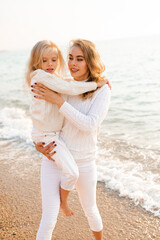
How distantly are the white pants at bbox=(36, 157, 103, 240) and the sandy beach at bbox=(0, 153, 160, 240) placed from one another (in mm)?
682

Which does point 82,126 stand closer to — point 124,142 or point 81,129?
point 81,129

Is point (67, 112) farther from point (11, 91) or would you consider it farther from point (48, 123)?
point (11, 91)

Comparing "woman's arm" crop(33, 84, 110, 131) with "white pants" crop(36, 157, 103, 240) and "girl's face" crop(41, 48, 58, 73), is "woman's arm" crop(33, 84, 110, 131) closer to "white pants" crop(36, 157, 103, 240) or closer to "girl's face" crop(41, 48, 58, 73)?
"girl's face" crop(41, 48, 58, 73)

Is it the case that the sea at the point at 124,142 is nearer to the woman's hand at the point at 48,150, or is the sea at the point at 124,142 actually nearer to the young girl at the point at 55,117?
the young girl at the point at 55,117

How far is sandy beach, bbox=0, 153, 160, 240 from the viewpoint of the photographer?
2.96 meters

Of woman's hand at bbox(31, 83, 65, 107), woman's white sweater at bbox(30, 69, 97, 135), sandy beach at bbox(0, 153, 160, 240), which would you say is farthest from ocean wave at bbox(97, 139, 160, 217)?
woman's hand at bbox(31, 83, 65, 107)

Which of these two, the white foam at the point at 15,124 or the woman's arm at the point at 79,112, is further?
the white foam at the point at 15,124

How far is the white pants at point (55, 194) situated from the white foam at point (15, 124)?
348cm

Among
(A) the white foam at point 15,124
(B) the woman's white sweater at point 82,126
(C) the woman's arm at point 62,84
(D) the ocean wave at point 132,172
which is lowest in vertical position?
(A) the white foam at point 15,124

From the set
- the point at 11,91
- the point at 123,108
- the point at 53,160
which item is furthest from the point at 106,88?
the point at 11,91

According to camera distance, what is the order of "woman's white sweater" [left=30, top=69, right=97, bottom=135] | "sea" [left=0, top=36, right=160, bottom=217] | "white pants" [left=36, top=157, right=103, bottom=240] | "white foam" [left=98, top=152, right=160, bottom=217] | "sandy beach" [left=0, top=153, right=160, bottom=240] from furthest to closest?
1. "sea" [left=0, top=36, right=160, bottom=217]
2. "white foam" [left=98, top=152, right=160, bottom=217]
3. "sandy beach" [left=0, top=153, right=160, bottom=240]
4. "woman's white sweater" [left=30, top=69, right=97, bottom=135]
5. "white pants" [left=36, top=157, right=103, bottom=240]

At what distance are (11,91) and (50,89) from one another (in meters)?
11.8

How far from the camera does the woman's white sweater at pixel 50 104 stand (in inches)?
88.8

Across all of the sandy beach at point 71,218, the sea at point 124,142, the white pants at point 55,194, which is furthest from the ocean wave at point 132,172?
the white pants at point 55,194
